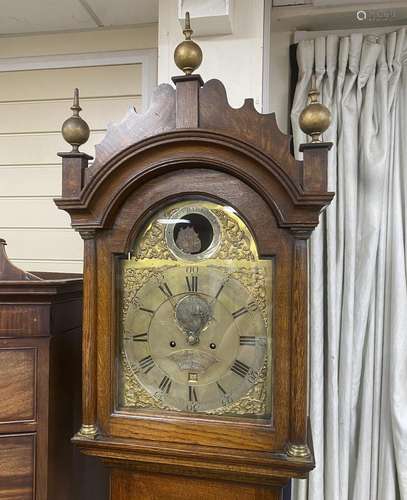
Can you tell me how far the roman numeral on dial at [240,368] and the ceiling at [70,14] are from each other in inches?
44.4

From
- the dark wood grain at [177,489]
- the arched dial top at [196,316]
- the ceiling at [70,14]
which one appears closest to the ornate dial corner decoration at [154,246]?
the arched dial top at [196,316]

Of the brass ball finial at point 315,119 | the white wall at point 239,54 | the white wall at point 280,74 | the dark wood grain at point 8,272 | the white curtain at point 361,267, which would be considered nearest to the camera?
the brass ball finial at point 315,119

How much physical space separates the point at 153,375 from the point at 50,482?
381mm

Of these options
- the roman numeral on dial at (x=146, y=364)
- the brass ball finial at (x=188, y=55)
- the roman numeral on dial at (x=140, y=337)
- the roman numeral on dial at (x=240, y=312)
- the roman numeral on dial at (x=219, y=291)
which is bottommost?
the roman numeral on dial at (x=146, y=364)

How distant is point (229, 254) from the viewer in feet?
2.75

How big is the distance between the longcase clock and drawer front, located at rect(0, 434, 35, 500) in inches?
7.0

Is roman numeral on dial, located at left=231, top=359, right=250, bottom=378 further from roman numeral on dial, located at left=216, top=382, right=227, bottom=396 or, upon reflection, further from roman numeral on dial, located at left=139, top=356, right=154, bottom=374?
roman numeral on dial, located at left=139, top=356, right=154, bottom=374

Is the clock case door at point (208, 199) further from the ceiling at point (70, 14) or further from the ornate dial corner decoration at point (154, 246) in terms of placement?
the ceiling at point (70, 14)

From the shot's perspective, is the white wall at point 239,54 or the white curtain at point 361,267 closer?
the white wall at point 239,54

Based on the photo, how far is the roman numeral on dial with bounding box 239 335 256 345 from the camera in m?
0.83

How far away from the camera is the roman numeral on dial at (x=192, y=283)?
854 mm


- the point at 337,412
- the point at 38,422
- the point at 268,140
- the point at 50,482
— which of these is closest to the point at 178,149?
the point at 268,140

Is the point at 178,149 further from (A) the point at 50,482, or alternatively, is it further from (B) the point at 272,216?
(A) the point at 50,482

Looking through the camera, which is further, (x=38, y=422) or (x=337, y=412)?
(x=337, y=412)
